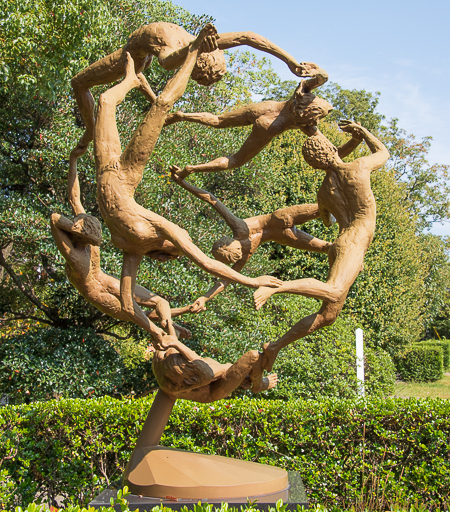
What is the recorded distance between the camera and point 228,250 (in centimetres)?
339

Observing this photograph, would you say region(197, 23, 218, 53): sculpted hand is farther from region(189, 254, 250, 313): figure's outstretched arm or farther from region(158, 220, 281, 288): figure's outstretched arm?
region(189, 254, 250, 313): figure's outstretched arm

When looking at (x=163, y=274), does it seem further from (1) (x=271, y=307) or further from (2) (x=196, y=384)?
(2) (x=196, y=384)

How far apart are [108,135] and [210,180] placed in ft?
17.8

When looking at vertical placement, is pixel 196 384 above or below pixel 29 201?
below

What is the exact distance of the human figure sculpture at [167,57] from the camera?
10.6 ft

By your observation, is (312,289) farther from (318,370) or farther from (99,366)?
(99,366)

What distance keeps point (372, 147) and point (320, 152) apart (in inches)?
22.5

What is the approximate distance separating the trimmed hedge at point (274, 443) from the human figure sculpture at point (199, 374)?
180cm

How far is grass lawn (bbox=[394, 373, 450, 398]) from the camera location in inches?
527

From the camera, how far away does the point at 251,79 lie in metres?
16.9

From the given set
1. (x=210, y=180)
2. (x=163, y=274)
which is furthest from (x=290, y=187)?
(x=163, y=274)

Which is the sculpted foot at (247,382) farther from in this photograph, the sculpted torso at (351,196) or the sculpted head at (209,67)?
the sculpted head at (209,67)

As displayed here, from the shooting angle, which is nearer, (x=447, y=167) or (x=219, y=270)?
(x=219, y=270)

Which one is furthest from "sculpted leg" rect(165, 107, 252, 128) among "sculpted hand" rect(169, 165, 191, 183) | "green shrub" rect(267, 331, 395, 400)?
"green shrub" rect(267, 331, 395, 400)
